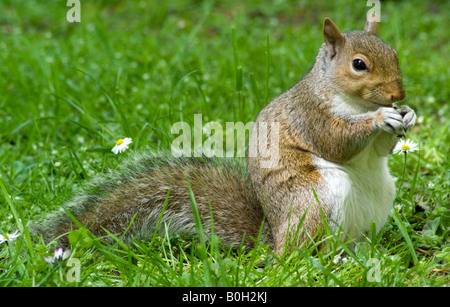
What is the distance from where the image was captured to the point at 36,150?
3139 millimetres

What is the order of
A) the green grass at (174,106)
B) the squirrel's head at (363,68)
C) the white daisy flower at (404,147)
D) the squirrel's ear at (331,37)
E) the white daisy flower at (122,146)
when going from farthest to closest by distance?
the white daisy flower at (122,146) → the white daisy flower at (404,147) → the squirrel's ear at (331,37) → the squirrel's head at (363,68) → the green grass at (174,106)

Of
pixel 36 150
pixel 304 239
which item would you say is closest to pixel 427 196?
pixel 304 239

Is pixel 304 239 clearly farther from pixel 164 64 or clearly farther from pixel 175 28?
pixel 175 28

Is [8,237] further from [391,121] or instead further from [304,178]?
[391,121]

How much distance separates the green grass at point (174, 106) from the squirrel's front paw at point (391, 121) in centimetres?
30

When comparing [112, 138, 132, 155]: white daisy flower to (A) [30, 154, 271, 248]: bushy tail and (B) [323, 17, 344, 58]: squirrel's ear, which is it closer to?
(A) [30, 154, 271, 248]: bushy tail

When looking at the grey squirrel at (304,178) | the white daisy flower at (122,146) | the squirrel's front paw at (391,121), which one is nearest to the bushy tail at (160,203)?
the grey squirrel at (304,178)

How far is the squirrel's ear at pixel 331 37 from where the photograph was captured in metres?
2.24

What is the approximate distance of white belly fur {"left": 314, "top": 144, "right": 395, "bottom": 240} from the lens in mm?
2164

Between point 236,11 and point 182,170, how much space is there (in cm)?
294

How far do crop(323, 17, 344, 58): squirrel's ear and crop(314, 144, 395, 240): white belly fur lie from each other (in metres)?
0.39

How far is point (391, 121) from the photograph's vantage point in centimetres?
205

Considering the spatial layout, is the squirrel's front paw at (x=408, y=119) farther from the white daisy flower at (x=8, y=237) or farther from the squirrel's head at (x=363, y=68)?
the white daisy flower at (x=8, y=237)
